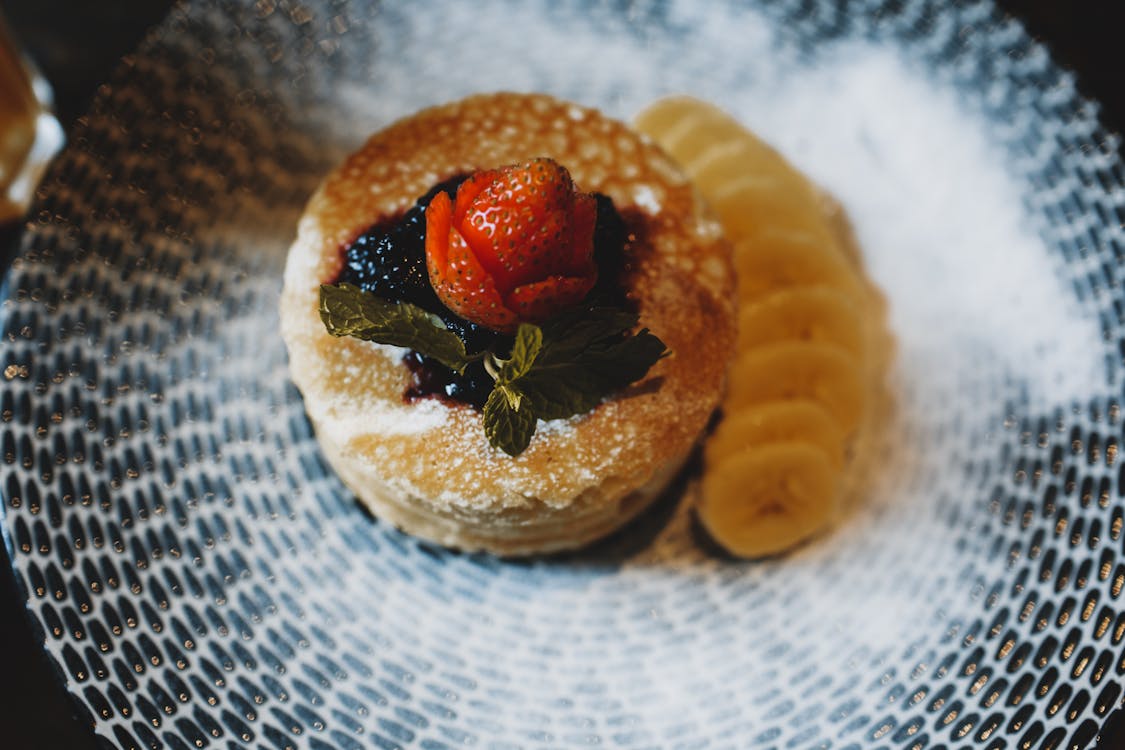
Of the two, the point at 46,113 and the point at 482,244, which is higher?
the point at 46,113

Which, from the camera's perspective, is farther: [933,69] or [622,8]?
[622,8]

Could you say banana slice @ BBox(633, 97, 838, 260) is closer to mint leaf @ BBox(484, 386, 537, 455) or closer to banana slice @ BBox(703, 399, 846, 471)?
banana slice @ BBox(703, 399, 846, 471)

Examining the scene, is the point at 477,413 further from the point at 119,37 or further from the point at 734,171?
the point at 119,37

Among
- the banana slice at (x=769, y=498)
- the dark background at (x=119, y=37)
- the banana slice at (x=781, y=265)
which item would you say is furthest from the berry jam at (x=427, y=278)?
the dark background at (x=119, y=37)

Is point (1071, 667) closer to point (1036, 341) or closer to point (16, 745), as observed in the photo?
point (1036, 341)

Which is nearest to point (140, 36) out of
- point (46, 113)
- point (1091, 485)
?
point (46, 113)

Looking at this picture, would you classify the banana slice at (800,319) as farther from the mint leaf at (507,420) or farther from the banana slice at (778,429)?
the mint leaf at (507,420)

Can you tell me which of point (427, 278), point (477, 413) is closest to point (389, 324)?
point (427, 278)
